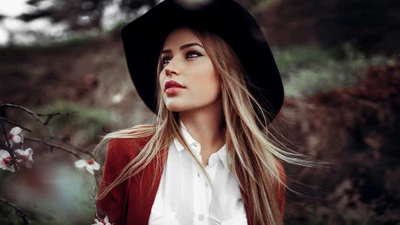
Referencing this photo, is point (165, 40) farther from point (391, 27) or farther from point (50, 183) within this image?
point (391, 27)

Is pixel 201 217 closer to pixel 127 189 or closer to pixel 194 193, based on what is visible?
pixel 194 193

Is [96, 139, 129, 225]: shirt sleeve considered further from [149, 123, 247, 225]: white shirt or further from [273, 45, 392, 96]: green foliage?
[273, 45, 392, 96]: green foliage

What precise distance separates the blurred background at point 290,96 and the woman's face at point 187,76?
67 centimetres

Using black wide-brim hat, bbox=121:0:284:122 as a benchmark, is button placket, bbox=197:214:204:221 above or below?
below

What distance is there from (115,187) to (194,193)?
0.29m

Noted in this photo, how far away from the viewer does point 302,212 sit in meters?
2.71

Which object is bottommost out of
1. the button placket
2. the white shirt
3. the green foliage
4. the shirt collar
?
the button placket

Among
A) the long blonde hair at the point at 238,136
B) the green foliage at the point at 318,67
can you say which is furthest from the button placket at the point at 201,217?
the green foliage at the point at 318,67

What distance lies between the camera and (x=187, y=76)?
4.34ft

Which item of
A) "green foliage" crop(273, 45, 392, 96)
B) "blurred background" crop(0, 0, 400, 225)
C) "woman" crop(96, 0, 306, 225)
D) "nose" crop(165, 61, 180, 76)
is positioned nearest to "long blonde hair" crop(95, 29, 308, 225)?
"woman" crop(96, 0, 306, 225)

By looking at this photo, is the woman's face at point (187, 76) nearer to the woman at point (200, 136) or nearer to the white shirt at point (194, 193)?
the woman at point (200, 136)

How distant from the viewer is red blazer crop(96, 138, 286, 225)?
1.30m

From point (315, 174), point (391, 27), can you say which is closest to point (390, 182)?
point (315, 174)

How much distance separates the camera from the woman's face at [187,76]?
132 cm
